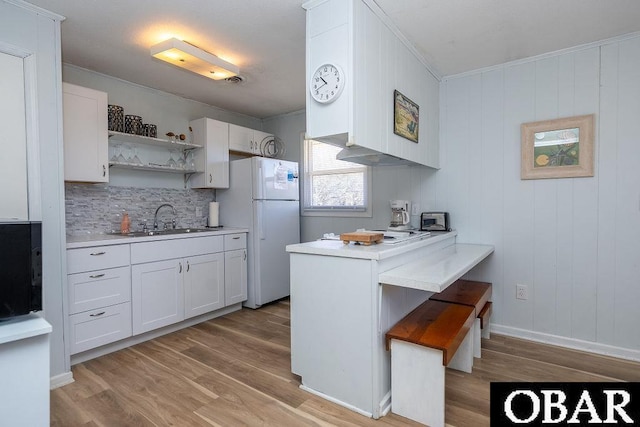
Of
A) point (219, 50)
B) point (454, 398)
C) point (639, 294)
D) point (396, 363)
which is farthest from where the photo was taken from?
point (219, 50)

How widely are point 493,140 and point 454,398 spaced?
2.11 meters

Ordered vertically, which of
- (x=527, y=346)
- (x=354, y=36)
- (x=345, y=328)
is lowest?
(x=527, y=346)

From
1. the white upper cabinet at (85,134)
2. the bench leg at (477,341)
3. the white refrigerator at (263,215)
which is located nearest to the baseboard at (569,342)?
the bench leg at (477,341)

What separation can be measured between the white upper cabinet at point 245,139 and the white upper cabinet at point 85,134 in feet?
4.47

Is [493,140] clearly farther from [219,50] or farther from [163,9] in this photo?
[163,9]

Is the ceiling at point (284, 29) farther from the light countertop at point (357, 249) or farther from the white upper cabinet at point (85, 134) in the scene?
the light countertop at point (357, 249)

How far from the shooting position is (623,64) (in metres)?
2.43

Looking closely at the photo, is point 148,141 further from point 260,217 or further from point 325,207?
point 325,207

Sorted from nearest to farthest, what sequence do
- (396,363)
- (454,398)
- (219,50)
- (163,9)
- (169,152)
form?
(396,363) → (454,398) → (163,9) → (219,50) → (169,152)

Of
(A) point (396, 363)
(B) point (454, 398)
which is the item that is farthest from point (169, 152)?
(B) point (454, 398)

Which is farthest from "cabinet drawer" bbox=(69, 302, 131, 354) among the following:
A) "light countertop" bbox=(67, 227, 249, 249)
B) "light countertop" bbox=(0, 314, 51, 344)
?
"light countertop" bbox=(0, 314, 51, 344)

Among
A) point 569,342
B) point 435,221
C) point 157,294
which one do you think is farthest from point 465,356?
point 157,294

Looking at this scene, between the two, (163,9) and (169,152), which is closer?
(163,9)

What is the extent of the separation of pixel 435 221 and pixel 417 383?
1.67m
